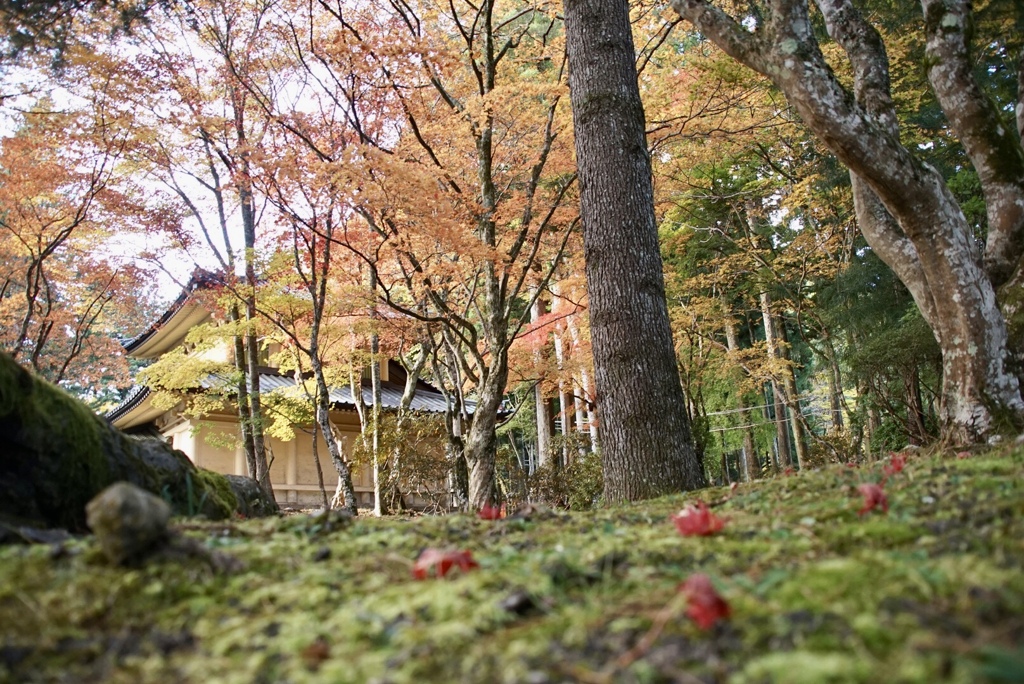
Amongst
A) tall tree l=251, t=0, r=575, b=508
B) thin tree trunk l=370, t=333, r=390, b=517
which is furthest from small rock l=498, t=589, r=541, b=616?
thin tree trunk l=370, t=333, r=390, b=517

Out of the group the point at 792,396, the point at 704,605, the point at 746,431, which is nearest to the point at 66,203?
the point at 704,605

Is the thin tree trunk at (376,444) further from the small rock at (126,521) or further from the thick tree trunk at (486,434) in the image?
the small rock at (126,521)

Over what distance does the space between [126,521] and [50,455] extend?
1036 millimetres

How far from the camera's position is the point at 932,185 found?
13.1 feet

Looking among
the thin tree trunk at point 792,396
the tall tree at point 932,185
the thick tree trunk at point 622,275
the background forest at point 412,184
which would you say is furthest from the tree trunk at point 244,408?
the thin tree trunk at point 792,396

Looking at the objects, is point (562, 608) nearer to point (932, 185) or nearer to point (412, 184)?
point (932, 185)

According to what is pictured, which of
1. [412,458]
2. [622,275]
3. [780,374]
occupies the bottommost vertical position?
[412,458]

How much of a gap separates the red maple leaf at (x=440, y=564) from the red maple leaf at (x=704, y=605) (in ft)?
1.83

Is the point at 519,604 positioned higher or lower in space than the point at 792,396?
lower

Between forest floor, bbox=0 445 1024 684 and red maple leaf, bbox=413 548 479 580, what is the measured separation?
11 millimetres

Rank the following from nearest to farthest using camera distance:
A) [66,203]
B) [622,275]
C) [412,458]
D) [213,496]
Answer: [213,496] → [622,275] → [66,203] → [412,458]

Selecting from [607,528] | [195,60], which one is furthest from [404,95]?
[607,528]

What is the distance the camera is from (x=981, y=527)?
5.28 ft

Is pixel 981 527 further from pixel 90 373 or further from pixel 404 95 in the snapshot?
pixel 90 373
